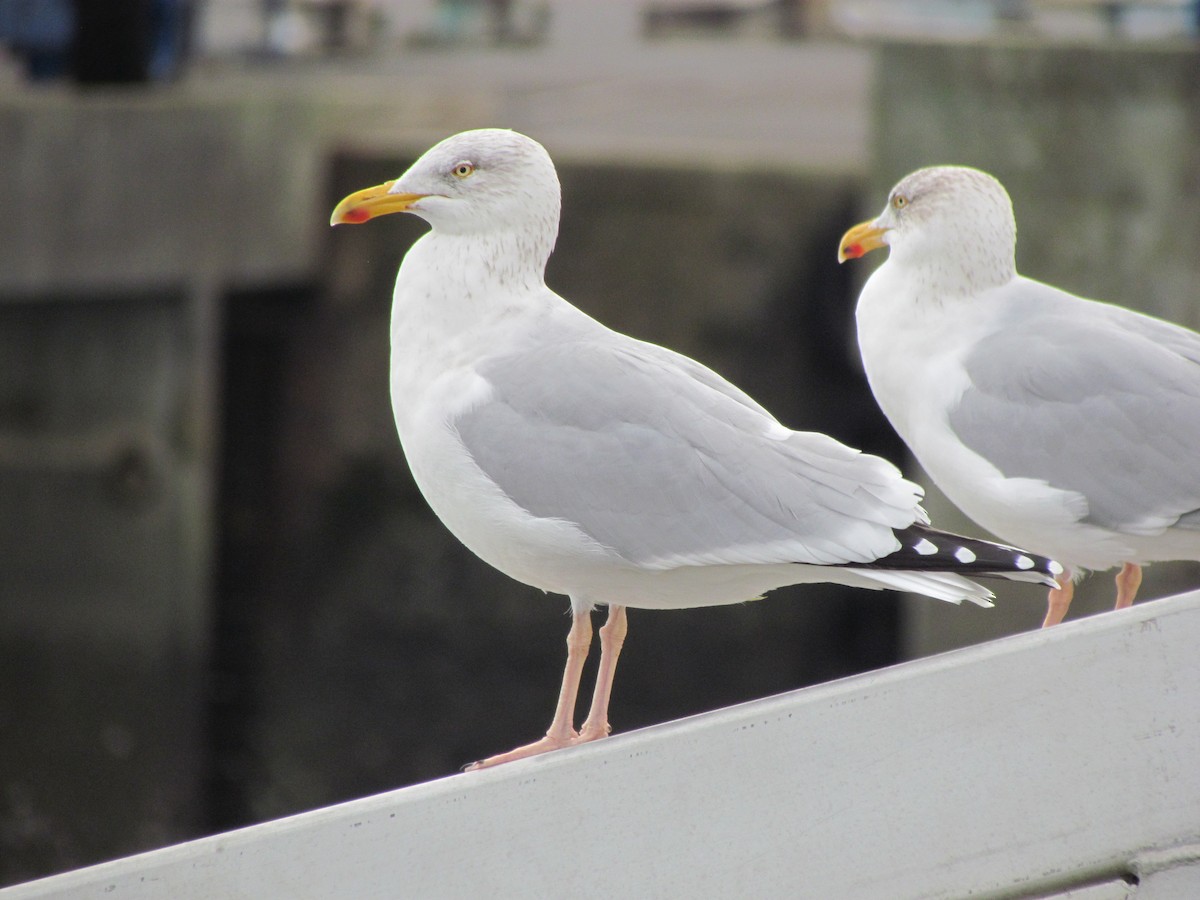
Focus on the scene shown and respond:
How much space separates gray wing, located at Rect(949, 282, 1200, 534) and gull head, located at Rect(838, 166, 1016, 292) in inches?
6.3

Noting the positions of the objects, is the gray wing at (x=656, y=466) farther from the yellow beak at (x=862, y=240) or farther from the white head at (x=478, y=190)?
the yellow beak at (x=862, y=240)

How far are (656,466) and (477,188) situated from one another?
60 cm

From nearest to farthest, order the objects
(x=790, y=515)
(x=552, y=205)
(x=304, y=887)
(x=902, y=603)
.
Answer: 1. (x=304, y=887)
2. (x=790, y=515)
3. (x=552, y=205)
4. (x=902, y=603)

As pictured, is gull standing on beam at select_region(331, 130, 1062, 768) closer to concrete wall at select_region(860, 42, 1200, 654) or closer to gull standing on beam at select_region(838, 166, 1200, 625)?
gull standing on beam at select_region(838, 166, 1200, 625)

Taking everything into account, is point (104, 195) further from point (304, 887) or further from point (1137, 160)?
point (304, 887)

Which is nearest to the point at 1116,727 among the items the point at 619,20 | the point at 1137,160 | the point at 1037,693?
the point at 1037,693

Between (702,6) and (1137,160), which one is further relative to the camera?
(702,6)

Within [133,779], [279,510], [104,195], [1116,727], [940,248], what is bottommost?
[133,779]

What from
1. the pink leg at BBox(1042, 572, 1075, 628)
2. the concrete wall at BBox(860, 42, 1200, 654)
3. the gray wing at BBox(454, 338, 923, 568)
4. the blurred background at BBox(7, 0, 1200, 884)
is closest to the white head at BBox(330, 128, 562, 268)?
the gray wing at BBox(454, 338, 923, 568)

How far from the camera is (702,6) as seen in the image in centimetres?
1470

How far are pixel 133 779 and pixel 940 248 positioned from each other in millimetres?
5257

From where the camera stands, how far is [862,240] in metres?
3.54

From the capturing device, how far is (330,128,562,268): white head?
2.84 meters

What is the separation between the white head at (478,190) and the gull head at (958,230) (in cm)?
93
